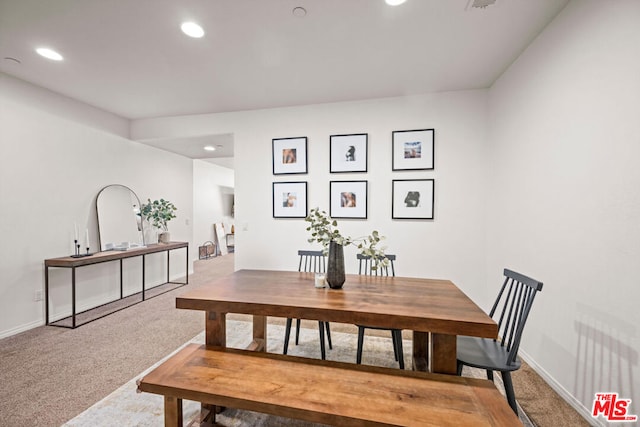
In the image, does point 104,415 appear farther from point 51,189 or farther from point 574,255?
point 574,255

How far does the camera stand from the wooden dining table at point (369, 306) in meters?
1.37

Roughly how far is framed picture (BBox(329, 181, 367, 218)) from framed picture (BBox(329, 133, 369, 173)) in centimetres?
19

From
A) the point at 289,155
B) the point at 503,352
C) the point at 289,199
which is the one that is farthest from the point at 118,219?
the point at 503,352

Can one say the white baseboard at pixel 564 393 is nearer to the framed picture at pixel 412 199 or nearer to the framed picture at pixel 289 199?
the framed picture at pixel 412 199

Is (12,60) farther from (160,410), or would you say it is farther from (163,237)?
(160,410)

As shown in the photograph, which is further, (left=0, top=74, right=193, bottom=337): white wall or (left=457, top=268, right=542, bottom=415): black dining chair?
(left=0, top=74, right=193, bottom=337): white wall

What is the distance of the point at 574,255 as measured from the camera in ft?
5.96

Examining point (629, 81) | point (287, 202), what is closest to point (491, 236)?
point (629, 81)

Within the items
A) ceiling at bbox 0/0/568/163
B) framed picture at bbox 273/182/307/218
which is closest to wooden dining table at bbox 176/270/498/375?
framed picture at bbox 273/182/307/218

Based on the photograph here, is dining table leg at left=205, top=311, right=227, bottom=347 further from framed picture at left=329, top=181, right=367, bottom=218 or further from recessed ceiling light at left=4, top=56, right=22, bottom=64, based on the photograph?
recessed ceiling light at left=4, top=56, right=22, bottom=64

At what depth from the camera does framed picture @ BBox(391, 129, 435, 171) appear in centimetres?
330

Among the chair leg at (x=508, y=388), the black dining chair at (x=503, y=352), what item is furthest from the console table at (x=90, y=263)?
the chair leg at (x=508, y=388)

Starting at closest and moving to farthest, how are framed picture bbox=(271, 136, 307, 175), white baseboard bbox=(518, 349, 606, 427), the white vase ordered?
white baseboard bbox=(518, 349, 606, 427), framed picture bbox=(271, 136, 307, 175), the white vase

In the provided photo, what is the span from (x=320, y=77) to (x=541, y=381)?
10.9 feet
